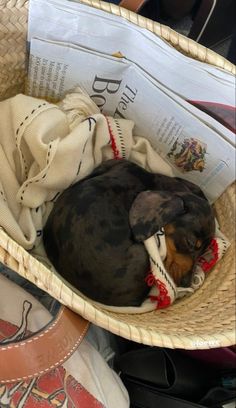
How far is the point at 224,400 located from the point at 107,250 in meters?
0.29

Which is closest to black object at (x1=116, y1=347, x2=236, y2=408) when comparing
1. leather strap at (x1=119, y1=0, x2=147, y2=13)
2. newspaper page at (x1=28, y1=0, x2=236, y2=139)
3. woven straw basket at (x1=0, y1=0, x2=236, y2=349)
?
woven straw basket at (x1=0, y1=0, x2=236, y2=349)

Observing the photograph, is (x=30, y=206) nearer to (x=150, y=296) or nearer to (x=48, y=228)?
(x=48, y=228)

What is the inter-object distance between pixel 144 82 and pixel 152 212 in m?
0.23

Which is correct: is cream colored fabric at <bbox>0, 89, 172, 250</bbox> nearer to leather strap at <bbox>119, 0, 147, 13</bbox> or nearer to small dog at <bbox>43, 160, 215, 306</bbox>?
small dog at <bbox>43, 160, 215, 306</bbox>

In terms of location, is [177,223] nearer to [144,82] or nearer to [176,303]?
[176,303]

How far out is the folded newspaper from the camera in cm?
79

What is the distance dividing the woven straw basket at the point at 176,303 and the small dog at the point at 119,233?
5 cm

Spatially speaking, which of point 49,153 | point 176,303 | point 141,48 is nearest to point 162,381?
point 176,303

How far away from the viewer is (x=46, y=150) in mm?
796

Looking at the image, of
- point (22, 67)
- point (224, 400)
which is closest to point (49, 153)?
point (22, 67)

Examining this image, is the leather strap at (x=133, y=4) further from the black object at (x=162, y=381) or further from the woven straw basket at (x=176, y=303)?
the black object at (x=162, y=381)

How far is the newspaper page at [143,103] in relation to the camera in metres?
0.83

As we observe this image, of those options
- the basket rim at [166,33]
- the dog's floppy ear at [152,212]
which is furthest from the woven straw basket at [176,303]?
the dog's floppy ear at [152,212]

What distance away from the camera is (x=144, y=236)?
0.75 metres
